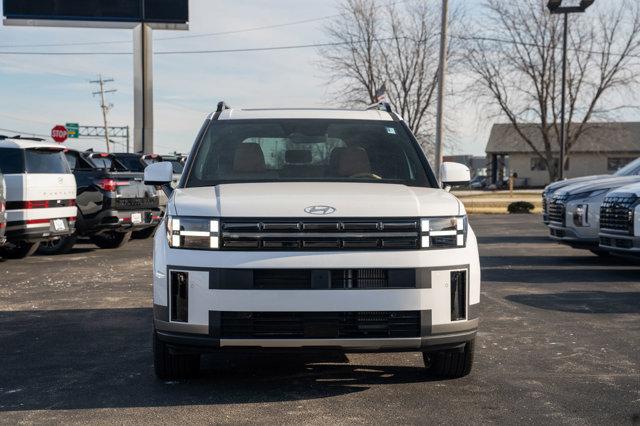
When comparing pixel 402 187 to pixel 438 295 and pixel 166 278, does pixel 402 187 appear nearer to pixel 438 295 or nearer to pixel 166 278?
pixel 438 295

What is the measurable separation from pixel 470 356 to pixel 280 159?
6.51 feet

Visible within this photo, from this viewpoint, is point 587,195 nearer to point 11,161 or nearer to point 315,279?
point 11,161

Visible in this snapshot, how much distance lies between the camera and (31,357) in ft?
22.1

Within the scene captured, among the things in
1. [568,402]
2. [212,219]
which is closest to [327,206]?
[212,219]

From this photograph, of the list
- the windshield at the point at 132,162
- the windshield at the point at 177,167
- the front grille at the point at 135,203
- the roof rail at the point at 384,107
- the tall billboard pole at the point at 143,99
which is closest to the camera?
the roof rail at the point at 384,107

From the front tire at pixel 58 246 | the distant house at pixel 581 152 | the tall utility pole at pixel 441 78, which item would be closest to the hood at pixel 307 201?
the front tire at pixel 58 246

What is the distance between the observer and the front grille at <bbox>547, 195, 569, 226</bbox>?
14047mm

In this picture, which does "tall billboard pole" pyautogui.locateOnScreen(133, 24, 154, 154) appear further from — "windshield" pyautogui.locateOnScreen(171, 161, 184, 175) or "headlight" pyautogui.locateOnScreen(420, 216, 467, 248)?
"headlight" pyautogui.locateOnScreen(420, 216, 467, 248)

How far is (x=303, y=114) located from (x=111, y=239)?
11.0 metres

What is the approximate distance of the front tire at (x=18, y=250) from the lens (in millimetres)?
14457

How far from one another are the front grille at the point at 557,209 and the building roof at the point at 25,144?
8073mm

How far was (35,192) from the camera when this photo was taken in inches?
527

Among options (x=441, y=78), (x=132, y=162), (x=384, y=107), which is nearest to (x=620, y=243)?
(x=384, y=107)

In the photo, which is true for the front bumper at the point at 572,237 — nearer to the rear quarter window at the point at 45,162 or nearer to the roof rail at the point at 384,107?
the roof rail at the point at 384,107
